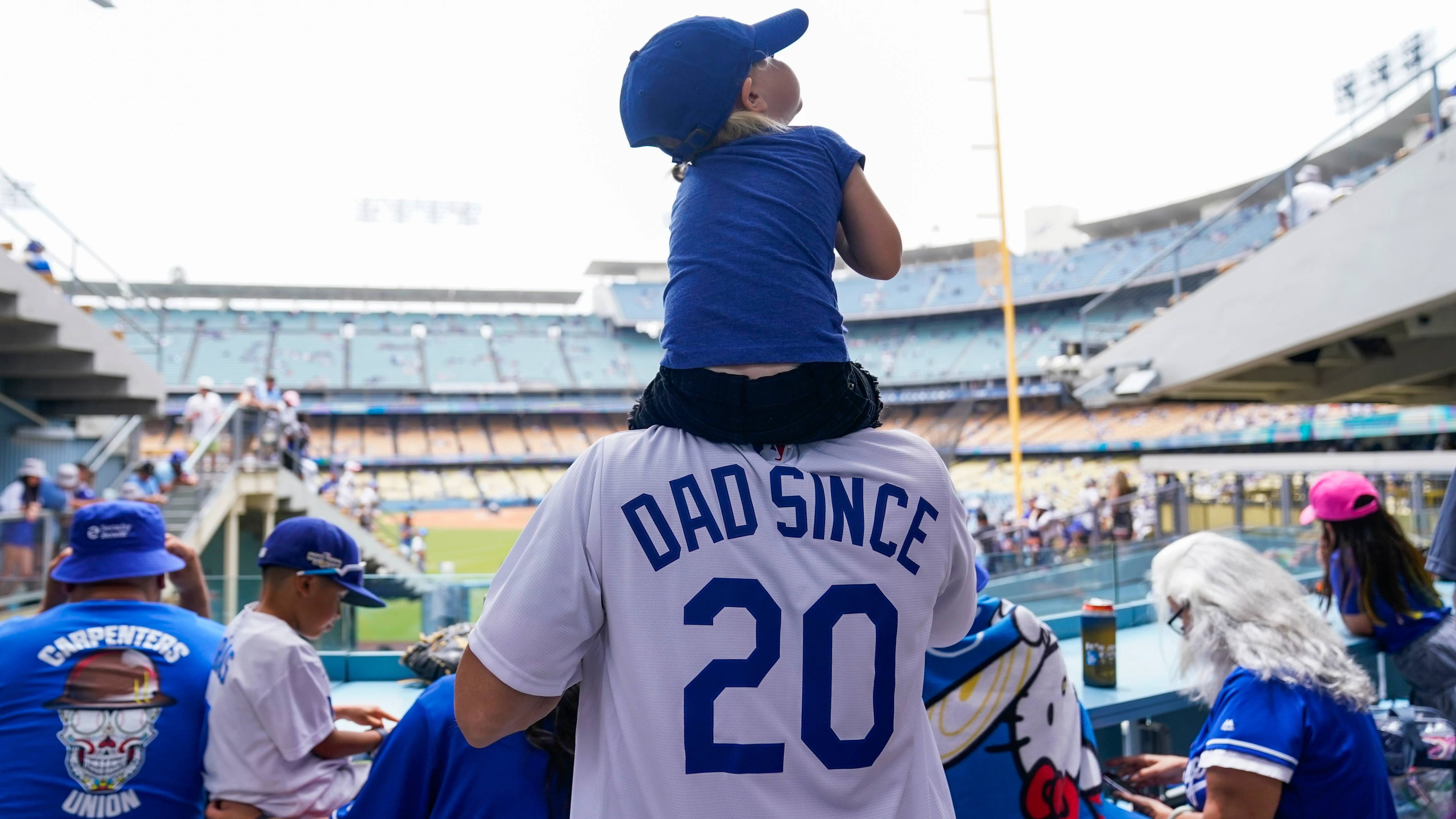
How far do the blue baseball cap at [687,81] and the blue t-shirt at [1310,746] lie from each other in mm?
1478

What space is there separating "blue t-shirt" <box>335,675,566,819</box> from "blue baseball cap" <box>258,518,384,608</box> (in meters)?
0.88

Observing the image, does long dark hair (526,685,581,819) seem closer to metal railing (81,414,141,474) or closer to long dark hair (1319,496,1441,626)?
long dark hair (1319,496,1441,626)

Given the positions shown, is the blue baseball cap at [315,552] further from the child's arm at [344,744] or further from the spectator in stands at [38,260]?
the spectator in stands at [38,260]

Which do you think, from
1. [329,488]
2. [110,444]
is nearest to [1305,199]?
[110,444]

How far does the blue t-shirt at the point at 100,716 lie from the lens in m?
1.83

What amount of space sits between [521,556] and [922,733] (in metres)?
0.44

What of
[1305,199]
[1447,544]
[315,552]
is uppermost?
[1305,199]

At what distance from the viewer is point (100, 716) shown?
186cm

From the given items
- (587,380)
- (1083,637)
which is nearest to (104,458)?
(1083,637)

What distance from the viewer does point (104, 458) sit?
9688 mm

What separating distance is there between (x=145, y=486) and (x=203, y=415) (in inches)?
70.6

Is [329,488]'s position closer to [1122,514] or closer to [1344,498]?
[1122,514]

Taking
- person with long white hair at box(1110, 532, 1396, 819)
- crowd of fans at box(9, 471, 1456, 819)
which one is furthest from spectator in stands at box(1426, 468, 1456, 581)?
person with long white hair at box(1110, 532, 1396, 819)

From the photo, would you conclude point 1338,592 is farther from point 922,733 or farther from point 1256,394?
point 1256,394
